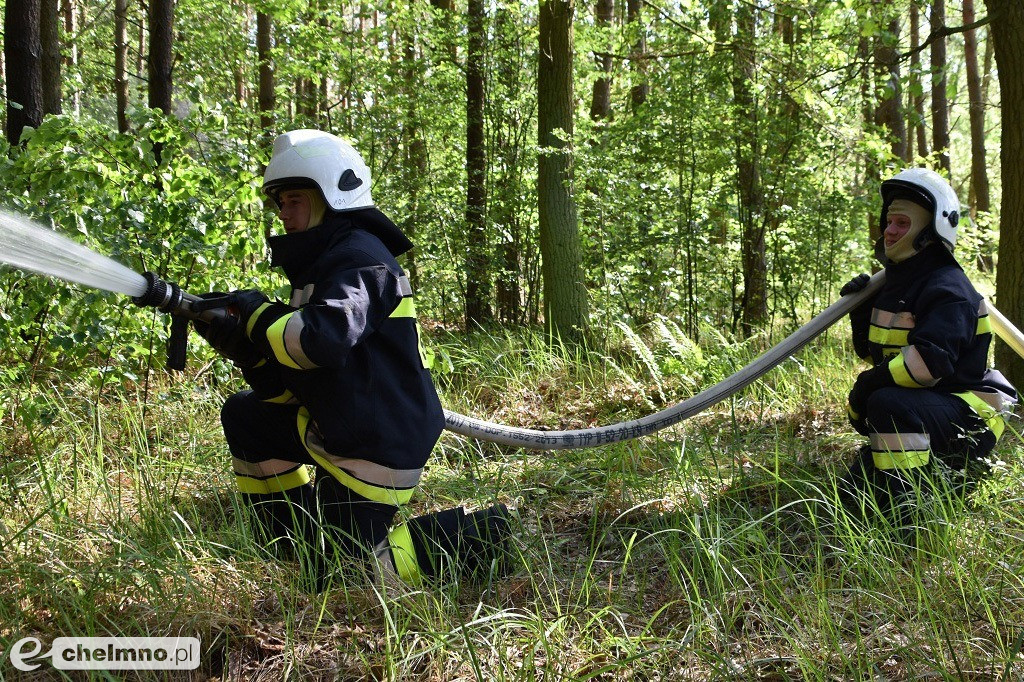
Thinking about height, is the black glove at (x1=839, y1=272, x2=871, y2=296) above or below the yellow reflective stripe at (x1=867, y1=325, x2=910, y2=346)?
above

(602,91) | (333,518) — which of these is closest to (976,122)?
(602,91)

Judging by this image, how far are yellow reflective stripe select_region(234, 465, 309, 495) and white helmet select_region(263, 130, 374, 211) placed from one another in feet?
3.86

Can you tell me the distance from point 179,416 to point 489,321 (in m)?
4.16

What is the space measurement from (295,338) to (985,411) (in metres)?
2.89

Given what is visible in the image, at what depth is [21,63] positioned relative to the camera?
604 centimetres

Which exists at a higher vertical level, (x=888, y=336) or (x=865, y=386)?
(x=888, y=336)

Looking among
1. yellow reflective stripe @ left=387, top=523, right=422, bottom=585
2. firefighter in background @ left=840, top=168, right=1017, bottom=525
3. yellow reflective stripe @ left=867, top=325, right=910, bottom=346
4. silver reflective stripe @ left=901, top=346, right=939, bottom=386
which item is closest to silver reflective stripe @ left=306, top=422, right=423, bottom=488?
yellow reflective stripe @ left=387, top=523, right=422, bottom=585

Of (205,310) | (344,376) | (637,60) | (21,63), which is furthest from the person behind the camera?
(637,60)

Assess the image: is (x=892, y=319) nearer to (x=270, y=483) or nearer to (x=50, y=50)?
(x=270, y=483)

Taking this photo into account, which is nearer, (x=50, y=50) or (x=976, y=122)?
(x=50, y=50)

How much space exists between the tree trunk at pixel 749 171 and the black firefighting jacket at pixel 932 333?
3358 mm

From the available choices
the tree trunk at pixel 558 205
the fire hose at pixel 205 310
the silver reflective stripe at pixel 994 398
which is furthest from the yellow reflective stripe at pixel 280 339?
the tree trunk at pixel 558 205

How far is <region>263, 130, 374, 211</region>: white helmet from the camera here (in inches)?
127

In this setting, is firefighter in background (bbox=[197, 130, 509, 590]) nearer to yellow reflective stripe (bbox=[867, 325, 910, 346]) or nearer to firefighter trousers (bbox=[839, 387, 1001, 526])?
firefighter trousers (bbox=[839, 387, 1001, 526])
